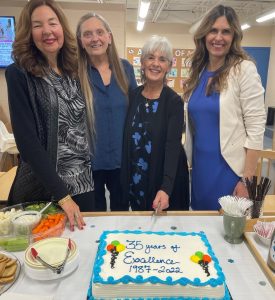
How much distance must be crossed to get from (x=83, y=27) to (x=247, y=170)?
3.82 ft

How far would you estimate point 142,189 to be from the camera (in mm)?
1566

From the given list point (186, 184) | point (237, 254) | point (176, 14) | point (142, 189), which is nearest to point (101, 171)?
point (142, 189)

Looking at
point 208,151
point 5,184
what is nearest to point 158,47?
point 208,151

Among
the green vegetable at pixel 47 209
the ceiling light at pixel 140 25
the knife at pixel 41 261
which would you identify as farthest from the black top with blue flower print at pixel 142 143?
the ceiling light at pixel 140 25

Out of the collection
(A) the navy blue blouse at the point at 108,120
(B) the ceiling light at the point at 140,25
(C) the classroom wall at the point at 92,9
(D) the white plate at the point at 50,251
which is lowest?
(D) the white plate at the point at 50,251

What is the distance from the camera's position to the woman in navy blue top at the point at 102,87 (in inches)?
60.2

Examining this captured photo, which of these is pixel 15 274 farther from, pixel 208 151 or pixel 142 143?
pixel 208 151

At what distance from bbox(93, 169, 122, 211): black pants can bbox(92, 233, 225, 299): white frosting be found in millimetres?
743

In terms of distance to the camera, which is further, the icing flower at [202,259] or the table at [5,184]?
the table at [5,184]

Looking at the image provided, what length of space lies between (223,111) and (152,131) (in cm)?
38

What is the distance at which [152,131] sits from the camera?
4.85 ft

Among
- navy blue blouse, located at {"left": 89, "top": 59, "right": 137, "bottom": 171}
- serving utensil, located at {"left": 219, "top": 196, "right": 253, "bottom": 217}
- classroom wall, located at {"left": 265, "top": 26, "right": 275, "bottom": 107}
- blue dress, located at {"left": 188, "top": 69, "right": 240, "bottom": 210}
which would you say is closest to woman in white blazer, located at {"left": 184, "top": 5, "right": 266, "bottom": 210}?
blue dress, located at {"left": 188, "top": 69, "right": 240, "bottom": 210}

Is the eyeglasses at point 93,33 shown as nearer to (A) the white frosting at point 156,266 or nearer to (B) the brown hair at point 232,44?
(B) the brown hair at point 232,44

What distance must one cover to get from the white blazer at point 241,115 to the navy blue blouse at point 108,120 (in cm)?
56
